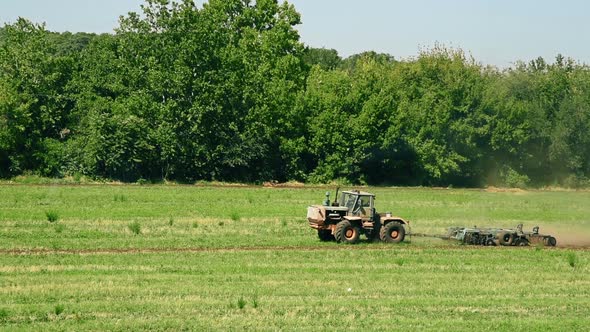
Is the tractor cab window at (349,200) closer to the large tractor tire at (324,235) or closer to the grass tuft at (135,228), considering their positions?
the large tractor tire at (324,235)

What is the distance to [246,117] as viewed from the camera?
212 feet

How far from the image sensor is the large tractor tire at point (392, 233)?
109 feet

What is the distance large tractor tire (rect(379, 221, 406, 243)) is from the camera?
109ft

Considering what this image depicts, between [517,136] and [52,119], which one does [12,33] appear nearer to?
[52,119]

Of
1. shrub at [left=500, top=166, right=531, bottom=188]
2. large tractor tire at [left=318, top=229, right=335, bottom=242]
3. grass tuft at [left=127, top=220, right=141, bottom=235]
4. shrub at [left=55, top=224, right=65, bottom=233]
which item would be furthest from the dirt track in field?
shrub at [left=500, top=166, right=531, bottom=188]

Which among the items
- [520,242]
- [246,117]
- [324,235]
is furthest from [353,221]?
[246,117]

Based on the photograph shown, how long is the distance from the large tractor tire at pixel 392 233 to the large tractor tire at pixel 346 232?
3.33 feet

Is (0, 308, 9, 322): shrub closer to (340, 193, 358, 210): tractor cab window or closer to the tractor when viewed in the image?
the tractor

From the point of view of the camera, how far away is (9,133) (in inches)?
2303

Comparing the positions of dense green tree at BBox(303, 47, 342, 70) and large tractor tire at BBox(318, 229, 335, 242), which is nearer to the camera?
large tractor tire at BBox(318, 229, 335, 242)

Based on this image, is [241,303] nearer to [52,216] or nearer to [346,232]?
[346,232]

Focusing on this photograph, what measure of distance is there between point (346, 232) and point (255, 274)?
8.40m

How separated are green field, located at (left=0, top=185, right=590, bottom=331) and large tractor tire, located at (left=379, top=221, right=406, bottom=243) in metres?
0.51

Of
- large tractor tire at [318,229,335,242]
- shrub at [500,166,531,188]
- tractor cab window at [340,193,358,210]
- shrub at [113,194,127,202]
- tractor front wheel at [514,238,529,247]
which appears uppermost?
shrub at [500,166,531,188]
